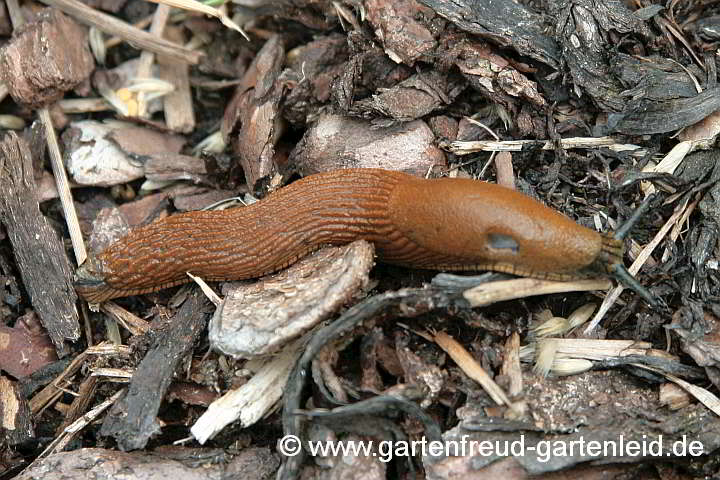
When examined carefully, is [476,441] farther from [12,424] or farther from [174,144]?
[174,144]

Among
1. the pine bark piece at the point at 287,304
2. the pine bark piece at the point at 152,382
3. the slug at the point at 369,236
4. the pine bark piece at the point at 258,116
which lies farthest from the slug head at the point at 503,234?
the pine bark piece at the point at 152,382

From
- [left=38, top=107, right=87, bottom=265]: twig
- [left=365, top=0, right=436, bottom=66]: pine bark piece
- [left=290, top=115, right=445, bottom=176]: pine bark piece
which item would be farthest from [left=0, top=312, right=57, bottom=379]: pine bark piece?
[left=365, top=0, right=436, bottom=66]: pine bark piece

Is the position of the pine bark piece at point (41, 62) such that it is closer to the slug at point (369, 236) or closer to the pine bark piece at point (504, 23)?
the slug at point (369, 236)

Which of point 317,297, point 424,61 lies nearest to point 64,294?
point 317,297

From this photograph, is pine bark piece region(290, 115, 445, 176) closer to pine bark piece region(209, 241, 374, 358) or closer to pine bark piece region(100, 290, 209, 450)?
pine bark piece region(209, 241, 374, 358)

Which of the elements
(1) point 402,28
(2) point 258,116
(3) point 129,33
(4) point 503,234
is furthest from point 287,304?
(3) point 129,33

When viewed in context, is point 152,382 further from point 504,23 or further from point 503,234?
point 504,23
